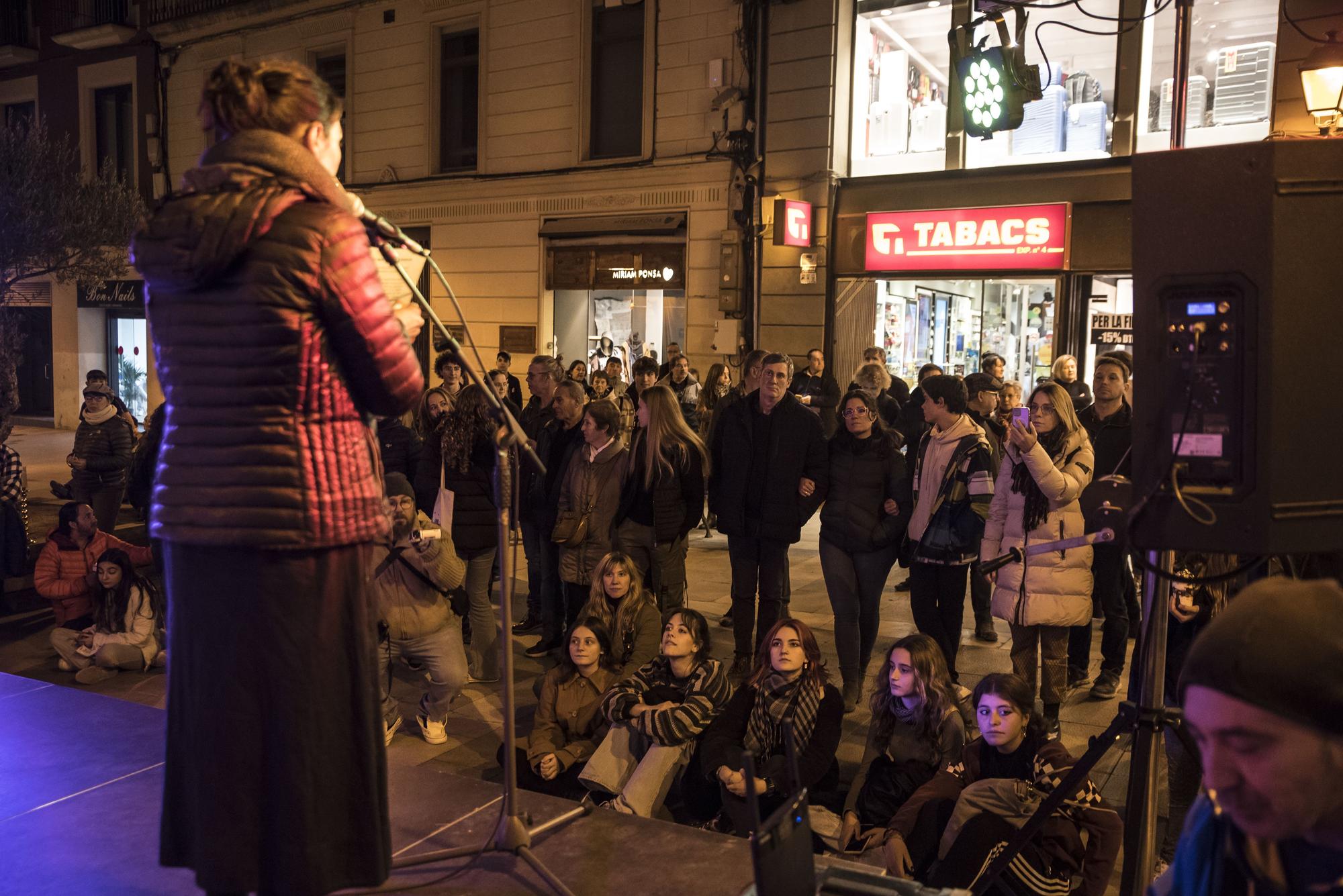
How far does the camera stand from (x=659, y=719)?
14.7 ft

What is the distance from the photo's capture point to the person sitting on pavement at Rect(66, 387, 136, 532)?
9344 mm

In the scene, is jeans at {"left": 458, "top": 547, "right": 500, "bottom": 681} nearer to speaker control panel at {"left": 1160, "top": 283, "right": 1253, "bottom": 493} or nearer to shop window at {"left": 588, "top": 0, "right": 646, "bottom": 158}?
speaker control panel at {"left": 1160, "top": 283, "right": 1253, "bottom": 493}

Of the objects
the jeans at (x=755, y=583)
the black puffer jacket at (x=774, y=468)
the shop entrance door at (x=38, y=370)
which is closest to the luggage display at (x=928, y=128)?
the black puffer jacket at (x=774, y=468)

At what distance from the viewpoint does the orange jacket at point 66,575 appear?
272 inches

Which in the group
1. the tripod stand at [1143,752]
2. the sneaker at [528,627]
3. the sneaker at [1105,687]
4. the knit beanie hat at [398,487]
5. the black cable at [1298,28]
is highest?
the black cable at [1298,28]

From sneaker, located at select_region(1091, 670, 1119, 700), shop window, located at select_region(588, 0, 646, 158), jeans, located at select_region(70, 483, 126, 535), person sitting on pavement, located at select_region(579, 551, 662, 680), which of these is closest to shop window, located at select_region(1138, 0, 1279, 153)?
sneaker, located at select_region(1091, 670, 1119, 700)

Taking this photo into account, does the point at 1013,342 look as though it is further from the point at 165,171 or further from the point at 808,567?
the point at 165,171

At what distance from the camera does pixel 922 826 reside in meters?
3.88

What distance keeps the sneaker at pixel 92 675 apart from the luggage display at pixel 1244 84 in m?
10.9

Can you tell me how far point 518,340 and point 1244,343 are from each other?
14.4m

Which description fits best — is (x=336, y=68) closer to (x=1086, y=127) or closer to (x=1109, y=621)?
(x=1086, y=127)

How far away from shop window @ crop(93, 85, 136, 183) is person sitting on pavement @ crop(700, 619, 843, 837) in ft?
68.0

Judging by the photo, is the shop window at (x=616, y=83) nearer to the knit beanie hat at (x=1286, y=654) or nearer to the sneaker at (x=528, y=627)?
the sneaker at (x=528, y=627)

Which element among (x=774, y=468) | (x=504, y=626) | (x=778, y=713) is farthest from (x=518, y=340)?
(x=504, y=626)
